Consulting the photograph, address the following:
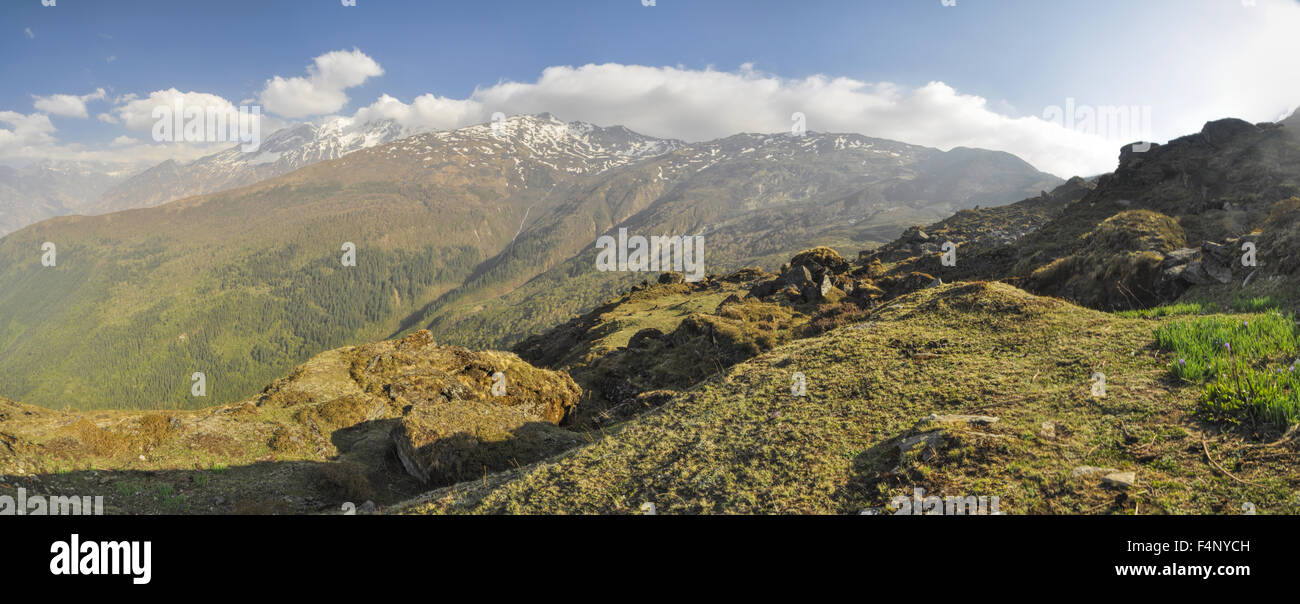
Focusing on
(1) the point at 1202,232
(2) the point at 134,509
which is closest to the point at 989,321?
(2) the point at 134,509

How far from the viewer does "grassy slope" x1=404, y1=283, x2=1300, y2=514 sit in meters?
5.73

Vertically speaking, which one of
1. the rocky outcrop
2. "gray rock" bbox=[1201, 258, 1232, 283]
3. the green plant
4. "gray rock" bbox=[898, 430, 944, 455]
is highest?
"gray rock" bbox=[1201, 258, 1232, 283]

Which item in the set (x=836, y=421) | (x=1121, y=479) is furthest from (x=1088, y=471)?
(x=836, y=421)

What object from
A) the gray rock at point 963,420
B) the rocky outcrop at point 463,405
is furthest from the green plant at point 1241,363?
the rocky outcrop at point 463,405

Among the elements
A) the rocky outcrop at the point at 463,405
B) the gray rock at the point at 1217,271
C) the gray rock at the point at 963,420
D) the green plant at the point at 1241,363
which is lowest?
the rocky outcrop at the point at 463,405

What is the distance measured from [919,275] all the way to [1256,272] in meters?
16.0

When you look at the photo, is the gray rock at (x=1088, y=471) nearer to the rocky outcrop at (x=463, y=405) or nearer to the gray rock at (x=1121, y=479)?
the gray rock at (x=1121, y=479)

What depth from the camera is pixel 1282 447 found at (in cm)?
561

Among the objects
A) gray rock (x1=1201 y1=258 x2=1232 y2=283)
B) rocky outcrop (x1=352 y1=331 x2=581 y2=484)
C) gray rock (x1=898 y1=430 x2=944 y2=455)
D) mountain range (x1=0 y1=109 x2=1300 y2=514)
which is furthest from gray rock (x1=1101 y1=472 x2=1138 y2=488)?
gray rock (x1=1201 y1=258 x2=1232 y2=283)

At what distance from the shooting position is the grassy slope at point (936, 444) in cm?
573

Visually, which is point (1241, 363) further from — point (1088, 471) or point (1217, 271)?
point (1217, 271)

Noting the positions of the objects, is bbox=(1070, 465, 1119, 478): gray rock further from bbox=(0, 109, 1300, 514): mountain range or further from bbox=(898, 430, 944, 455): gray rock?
bbox=(898, 430, 944, 455): gray rock

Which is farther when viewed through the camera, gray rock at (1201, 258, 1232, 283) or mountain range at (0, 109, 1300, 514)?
gray rock at (1201, 258, 1232, 283)
